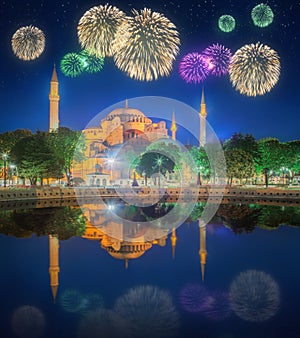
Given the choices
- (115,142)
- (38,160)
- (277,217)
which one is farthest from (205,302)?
(115,142)

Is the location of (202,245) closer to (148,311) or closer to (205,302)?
(205,302)

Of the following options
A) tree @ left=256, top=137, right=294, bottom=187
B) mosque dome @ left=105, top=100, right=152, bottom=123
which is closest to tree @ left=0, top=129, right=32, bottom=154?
tree @ left=256, top=137, right=294, bottom=187

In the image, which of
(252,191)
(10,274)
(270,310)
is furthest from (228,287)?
(252,191)

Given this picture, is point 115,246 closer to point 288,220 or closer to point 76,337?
point 76,337

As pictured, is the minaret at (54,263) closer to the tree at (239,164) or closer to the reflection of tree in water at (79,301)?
the reflection of tree in water at (79,301)

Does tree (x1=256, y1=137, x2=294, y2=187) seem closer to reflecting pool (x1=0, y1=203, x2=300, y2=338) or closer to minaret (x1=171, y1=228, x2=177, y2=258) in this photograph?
reflecting pool (x1=0, y1=203, x2=300, y2=338)

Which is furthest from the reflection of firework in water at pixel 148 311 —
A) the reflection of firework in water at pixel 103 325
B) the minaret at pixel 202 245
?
the minaret at pixel 202 245
